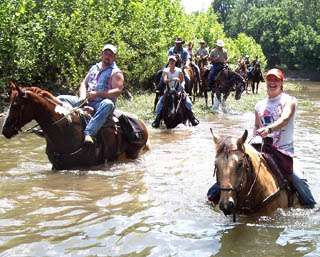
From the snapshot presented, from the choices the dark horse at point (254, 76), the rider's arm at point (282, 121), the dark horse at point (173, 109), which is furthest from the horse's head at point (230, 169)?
the dark horse at point (254, 76)

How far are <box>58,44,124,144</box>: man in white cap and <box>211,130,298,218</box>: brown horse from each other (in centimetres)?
348

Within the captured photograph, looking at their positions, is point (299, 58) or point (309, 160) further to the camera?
point (299, 58)

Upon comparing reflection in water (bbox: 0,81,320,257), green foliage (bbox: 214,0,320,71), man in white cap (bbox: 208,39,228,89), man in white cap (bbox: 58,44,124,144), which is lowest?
reflection in water (bbox: 0,81,320,257)

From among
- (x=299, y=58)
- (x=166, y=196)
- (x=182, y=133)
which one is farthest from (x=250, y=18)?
(x=166, y=196)

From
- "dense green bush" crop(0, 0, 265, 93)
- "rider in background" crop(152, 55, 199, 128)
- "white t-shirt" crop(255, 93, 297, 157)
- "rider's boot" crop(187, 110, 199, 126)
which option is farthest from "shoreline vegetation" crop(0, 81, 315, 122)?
"white t-shirt" crop(255, 93, 297, 157)

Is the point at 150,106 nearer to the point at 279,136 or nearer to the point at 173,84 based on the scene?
the point at 173,84

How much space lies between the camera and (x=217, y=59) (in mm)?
19891

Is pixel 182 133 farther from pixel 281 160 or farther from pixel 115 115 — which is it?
pixel 281 160

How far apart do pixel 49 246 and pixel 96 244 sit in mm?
452

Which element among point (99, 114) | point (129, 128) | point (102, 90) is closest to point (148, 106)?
point (129, 128)

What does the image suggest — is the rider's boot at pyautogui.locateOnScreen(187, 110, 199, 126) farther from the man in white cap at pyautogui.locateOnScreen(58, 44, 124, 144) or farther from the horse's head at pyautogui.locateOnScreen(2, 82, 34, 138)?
the horse's head at pyautogui.locateOnScreen(2, 82, 34, 138)

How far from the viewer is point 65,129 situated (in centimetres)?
862

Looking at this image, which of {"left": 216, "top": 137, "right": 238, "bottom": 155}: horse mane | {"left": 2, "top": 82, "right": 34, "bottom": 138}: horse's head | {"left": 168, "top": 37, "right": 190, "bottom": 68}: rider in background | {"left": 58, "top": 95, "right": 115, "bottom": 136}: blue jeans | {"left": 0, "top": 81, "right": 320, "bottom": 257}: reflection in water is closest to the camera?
Result: {"left": 216, "top": 137, "right": 238, "bottom": 155}: horse mane

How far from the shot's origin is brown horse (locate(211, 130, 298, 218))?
514cm
